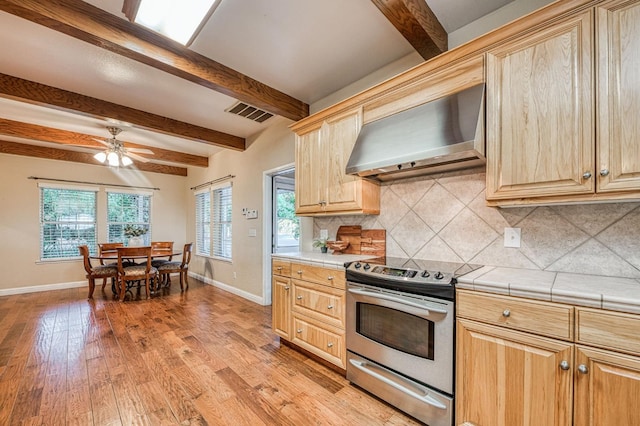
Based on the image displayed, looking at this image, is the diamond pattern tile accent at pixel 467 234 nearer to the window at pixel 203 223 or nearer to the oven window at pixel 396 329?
the oven window at pixel 396 329

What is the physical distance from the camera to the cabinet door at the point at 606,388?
1.11 m

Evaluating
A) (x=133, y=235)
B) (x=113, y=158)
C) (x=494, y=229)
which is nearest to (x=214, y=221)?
(x=133, y=235)

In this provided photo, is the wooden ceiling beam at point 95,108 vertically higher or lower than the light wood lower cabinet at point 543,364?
higher

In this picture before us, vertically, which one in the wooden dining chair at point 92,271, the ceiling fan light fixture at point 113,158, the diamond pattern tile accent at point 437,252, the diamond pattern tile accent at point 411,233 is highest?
the ceiling fan light fixture at point 113,158

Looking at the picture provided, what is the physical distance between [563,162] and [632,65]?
47 centimetres

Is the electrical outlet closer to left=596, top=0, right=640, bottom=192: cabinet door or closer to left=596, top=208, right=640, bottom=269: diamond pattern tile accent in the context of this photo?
left=596, top=208, right=640, bottom=269: diamond pattern tile accent

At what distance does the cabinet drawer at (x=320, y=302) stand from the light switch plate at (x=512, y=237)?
1.20 metres

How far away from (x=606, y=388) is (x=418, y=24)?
7.22 ft

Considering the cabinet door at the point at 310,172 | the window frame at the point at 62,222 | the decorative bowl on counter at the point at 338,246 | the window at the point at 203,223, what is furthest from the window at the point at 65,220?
the decorative bowl on counter at the point at 338,246

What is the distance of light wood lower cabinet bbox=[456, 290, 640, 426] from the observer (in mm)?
1129

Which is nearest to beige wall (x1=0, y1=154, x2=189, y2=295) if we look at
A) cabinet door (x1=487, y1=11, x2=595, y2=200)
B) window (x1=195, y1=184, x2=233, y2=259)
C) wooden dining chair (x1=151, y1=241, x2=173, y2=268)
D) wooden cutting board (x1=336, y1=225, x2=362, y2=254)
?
wooden dining chair (x1=151, y1=241, x2=173, y2=268)

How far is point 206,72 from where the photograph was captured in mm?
2486

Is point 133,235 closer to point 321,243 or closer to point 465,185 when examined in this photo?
point 321,243

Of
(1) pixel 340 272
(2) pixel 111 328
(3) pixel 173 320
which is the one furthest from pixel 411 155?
(2) pixel 111 328
